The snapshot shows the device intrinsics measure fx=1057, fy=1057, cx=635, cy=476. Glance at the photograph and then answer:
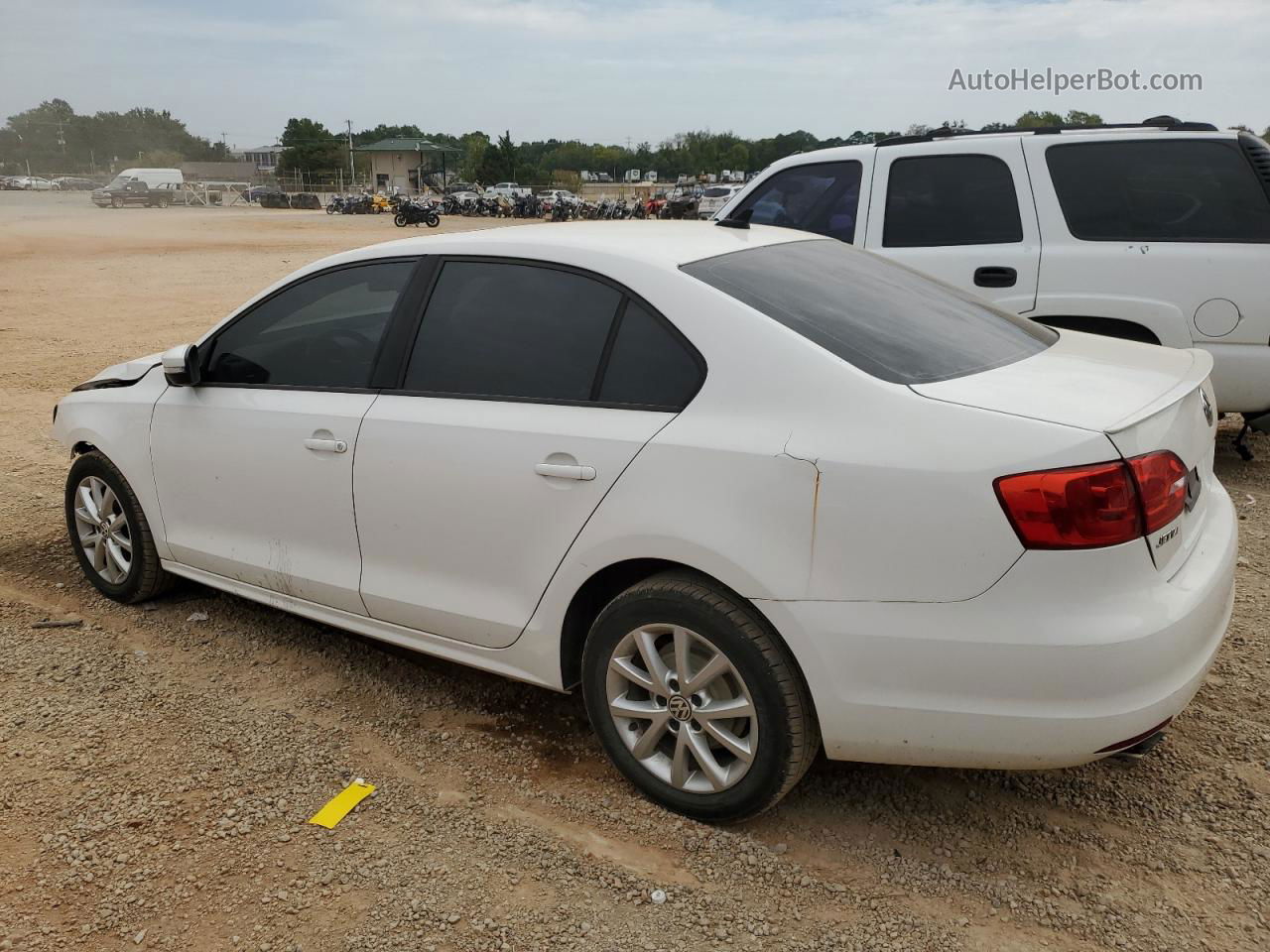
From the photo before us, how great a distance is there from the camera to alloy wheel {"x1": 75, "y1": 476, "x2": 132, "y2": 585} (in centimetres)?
453

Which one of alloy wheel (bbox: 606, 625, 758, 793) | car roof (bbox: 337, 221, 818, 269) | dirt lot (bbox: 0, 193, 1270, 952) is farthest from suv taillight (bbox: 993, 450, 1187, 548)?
car roof (bbox: 337, 221, 818, 269)

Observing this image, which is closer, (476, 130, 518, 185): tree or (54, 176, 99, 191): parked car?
(476, 130, 518, 185): tree

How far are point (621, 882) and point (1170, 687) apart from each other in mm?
1436

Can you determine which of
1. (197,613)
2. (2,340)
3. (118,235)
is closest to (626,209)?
(118,235)

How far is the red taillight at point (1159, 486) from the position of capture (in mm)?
2418

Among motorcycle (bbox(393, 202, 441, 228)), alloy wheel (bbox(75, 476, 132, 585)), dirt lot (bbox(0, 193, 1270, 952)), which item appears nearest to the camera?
dirt lot (bbox(0, 193, 1270, 952))

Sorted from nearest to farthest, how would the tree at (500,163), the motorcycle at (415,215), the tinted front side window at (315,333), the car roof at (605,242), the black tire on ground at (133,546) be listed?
the car roof at (605,242)
the tinted front side window at (315,333)
the black tire on ground at (133,546)
the motorcycle at (415,215)
the tree at (500,163)

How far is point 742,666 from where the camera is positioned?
270 centimetres

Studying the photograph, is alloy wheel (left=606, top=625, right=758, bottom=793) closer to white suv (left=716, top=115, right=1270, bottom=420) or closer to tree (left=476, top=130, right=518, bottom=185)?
white suv (left=716, top=115, right=1270, bottom=420)

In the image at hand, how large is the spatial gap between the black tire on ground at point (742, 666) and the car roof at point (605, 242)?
96 centimetres

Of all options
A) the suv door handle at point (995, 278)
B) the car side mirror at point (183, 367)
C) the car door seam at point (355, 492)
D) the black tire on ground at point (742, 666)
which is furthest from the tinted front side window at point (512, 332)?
the suv door handle at point (995, 278)

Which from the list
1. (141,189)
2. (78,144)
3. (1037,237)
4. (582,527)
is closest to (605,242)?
(582,527)

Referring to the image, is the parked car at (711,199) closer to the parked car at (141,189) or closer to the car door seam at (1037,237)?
the car door seam at (1037,237)

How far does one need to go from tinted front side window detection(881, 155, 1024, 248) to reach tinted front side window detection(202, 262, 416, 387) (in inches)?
144
